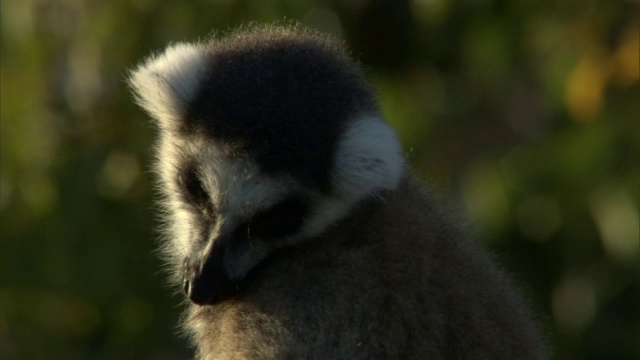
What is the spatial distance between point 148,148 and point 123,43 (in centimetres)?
44

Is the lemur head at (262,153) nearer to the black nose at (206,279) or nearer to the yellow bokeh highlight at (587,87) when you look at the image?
the black nose at (206,279)

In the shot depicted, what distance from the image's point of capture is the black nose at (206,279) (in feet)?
8.14

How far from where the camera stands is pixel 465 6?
4.55 meters

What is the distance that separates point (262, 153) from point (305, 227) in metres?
0.21

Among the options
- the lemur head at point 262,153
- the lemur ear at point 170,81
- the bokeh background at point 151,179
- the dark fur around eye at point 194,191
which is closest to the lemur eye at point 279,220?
the lemur head at point 262,153

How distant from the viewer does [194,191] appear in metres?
2.60

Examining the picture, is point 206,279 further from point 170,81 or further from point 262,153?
point 170,81

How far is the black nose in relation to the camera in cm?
248

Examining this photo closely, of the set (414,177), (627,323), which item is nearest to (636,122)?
(627,323)

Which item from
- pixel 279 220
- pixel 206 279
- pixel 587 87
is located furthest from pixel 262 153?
pixel 587 87

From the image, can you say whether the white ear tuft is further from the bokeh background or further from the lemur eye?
the bokeh background

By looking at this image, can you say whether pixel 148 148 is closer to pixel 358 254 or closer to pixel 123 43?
pixel 123 43

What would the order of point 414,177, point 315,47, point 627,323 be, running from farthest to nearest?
point 627,323, point 414,177, point 315,47

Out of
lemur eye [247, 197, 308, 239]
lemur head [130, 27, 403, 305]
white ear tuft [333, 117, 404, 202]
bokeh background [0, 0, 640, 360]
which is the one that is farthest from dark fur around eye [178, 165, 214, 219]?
bokeh background [0, 0, 640, 360]
